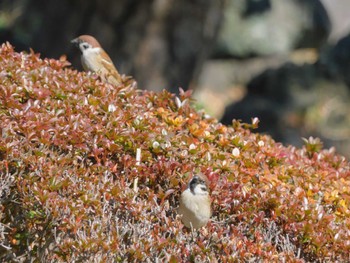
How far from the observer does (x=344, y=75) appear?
15.1 m

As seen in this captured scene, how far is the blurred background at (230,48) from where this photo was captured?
1212 cm

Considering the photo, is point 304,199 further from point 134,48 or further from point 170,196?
point 134,48

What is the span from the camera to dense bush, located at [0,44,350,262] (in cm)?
475

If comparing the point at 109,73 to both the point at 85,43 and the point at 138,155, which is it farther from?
the point at 138,155

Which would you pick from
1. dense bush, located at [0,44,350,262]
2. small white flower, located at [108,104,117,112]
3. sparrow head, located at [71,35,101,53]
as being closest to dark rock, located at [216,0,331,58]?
sparrow head, located at [71,35,101,53]

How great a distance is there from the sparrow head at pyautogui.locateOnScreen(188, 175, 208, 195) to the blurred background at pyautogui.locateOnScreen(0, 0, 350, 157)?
5772 millimetres

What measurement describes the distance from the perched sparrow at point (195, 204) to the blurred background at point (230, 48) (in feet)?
19.0

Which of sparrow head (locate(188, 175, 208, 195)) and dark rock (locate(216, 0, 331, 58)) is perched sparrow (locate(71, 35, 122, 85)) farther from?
dark rock (locate(216, 0, 331, 58))

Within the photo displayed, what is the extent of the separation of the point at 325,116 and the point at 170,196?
32.7 ft

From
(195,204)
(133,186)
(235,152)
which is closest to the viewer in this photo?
(195,204)

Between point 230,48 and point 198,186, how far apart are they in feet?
48.5

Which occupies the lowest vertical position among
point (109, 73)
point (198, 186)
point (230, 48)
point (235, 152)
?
point (198, 186)

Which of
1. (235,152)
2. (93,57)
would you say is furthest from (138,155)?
(93,57)

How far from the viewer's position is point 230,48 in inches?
770
